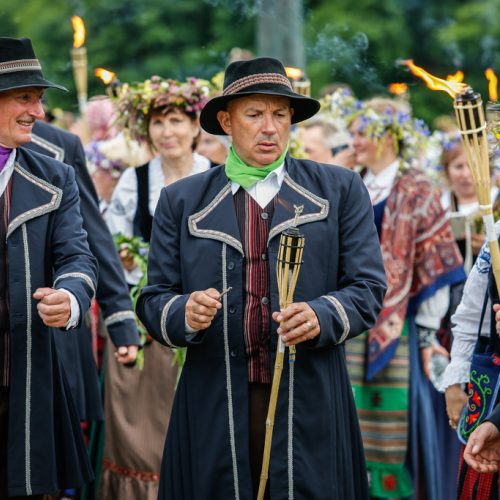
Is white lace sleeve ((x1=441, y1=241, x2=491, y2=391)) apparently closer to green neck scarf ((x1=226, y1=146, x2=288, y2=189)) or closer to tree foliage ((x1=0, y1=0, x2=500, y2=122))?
green neck scarf ((x1=226, y1=146, x2=288, y2=189))

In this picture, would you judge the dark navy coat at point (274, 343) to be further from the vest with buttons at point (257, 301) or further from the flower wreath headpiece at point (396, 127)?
the flower wreath headpiece at point (396, 127)

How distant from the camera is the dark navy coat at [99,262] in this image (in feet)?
19.8

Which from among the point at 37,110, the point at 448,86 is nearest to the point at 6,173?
the point at 37,110

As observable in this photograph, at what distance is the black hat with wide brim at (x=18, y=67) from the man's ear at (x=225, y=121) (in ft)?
2.18

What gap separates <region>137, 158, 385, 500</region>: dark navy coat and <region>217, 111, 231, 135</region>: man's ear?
0.31 meters

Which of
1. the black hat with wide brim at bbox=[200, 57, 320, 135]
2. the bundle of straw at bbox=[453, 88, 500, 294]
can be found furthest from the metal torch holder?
the bundle of straw at bbox=[453, 88, 500, 294]

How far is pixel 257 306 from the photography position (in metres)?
4.96

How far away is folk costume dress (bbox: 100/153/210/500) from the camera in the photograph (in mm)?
7273

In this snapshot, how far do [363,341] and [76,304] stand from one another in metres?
2.91

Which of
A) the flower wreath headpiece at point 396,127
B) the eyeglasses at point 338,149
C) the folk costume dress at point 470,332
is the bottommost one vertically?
the folk costume dress at point 470,332

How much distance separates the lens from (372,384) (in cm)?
771

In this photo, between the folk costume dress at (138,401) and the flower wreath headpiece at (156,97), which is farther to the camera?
the flower wreath headpiece at (156,97)

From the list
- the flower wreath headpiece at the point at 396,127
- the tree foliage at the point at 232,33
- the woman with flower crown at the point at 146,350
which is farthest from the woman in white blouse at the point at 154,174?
the tree foliage at the point at 232,33

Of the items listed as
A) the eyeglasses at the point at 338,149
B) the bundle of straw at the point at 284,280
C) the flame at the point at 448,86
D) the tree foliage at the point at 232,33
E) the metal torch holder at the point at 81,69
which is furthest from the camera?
the tree foliage at the point at 232,33
